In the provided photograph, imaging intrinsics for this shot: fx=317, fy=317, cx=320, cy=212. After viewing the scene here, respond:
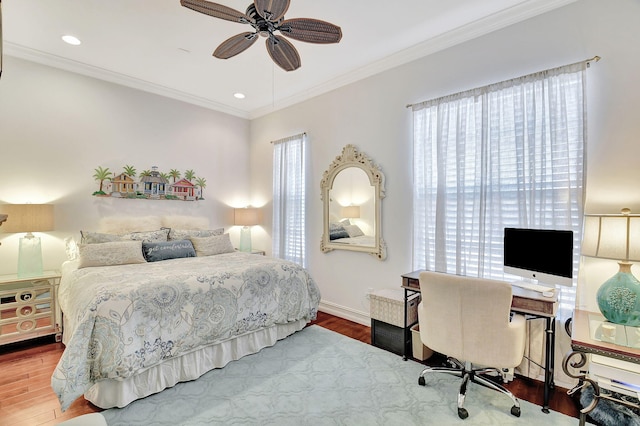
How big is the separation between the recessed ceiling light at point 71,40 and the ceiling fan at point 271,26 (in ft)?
5.42

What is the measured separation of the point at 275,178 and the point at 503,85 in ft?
10.5

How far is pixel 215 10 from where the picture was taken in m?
2.11

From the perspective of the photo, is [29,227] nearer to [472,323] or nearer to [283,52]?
[283,52]

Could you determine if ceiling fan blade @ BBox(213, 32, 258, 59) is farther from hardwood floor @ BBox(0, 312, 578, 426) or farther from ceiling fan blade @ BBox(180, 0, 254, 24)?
hardwood floor @ BBox(0, 312, 578, 426)

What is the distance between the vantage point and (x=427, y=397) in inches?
91.6

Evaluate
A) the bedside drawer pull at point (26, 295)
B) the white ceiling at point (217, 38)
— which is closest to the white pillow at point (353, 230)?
the white ceiling at point (217, 38)

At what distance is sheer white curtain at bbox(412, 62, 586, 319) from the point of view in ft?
7.90

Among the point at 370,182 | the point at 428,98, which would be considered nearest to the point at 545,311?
the point at 370,182

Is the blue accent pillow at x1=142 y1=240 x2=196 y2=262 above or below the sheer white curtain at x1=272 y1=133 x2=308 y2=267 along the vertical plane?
below

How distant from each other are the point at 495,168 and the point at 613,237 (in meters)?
0.99

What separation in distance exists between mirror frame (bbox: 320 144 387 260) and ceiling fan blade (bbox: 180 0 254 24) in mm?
1923

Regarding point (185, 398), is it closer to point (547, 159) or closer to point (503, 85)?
point (547, 159)

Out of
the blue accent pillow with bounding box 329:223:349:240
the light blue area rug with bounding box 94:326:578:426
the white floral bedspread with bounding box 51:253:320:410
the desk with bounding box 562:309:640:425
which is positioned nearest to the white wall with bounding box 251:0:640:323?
the blue accent pillow with bounding box 329:223:349:240

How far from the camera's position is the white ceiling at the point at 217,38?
265cm
